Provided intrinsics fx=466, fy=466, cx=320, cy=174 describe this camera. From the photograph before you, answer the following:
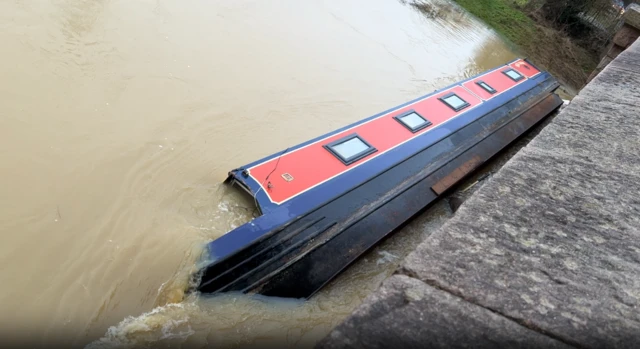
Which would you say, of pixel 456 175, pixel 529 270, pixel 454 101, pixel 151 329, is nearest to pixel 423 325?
pixel 529 270

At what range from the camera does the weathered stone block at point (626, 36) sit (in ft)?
24.6

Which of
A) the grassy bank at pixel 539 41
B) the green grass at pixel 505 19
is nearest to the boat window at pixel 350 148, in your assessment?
the grassy bank at pixel 539 41

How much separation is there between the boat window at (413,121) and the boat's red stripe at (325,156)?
55 mm

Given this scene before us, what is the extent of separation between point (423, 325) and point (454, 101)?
20.2ft

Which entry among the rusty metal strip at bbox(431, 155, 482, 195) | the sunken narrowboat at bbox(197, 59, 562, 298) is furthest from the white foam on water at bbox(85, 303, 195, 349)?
the rusty metal strip at bbox(431, 155, 482, 195)

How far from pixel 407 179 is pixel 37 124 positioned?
3752mm

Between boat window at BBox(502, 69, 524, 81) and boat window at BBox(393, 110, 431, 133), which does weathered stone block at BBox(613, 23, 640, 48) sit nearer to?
boat window at BBox(502, 69, 524, 81)

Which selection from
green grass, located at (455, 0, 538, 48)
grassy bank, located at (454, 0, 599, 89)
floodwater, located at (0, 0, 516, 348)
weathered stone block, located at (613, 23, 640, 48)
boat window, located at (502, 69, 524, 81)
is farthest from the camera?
green grass, located at (455, 0, 538, 48)

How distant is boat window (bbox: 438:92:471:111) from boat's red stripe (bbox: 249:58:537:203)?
2.8 inches

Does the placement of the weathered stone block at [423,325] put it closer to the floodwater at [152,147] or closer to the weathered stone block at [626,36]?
the floodwater at [152,147]

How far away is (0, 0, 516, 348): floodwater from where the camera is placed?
339 centimetres

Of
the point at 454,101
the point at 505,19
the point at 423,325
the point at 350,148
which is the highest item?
the point at 423,325

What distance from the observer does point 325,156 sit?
4.79 m

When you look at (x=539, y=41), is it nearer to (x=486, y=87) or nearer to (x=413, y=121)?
(x=486, y=87)
